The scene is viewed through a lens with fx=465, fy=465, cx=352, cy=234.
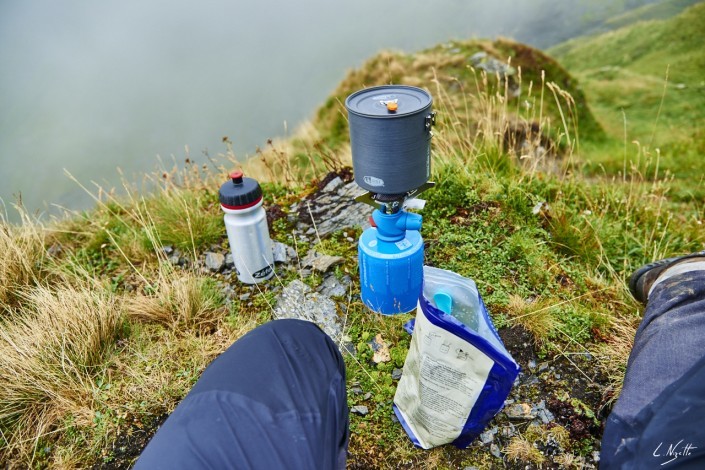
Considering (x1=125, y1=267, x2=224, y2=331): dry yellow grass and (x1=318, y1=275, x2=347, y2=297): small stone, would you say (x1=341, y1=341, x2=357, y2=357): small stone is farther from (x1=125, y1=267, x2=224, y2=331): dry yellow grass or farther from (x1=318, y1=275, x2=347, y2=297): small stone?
(x1=125, y1=267, x2=224, y2=331): dry yellow grass

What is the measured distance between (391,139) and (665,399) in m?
1.58

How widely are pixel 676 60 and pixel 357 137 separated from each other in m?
16.6

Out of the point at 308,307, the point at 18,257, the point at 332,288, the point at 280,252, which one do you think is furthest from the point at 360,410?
the point at 18,257

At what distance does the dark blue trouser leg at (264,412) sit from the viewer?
4.18 ft

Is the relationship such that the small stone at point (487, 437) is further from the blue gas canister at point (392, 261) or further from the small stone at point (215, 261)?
the small stone at point (215, 261)

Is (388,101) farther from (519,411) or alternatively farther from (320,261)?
(519,411)

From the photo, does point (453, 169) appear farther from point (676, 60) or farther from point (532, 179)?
point (676, 60)

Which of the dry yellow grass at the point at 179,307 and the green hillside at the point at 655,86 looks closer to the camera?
the dry yellow grass at the point at 179,307

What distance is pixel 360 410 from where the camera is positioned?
2.49 m

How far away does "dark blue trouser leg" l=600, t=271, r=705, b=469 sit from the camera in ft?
5.32

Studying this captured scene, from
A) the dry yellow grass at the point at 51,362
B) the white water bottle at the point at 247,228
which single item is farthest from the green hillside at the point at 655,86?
the dry yellow grass at the point at 51,362

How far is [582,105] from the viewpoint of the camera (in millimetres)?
10609

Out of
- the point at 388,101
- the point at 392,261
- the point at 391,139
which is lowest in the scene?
the point at 392,261

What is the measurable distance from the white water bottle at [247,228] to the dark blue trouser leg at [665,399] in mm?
2209
